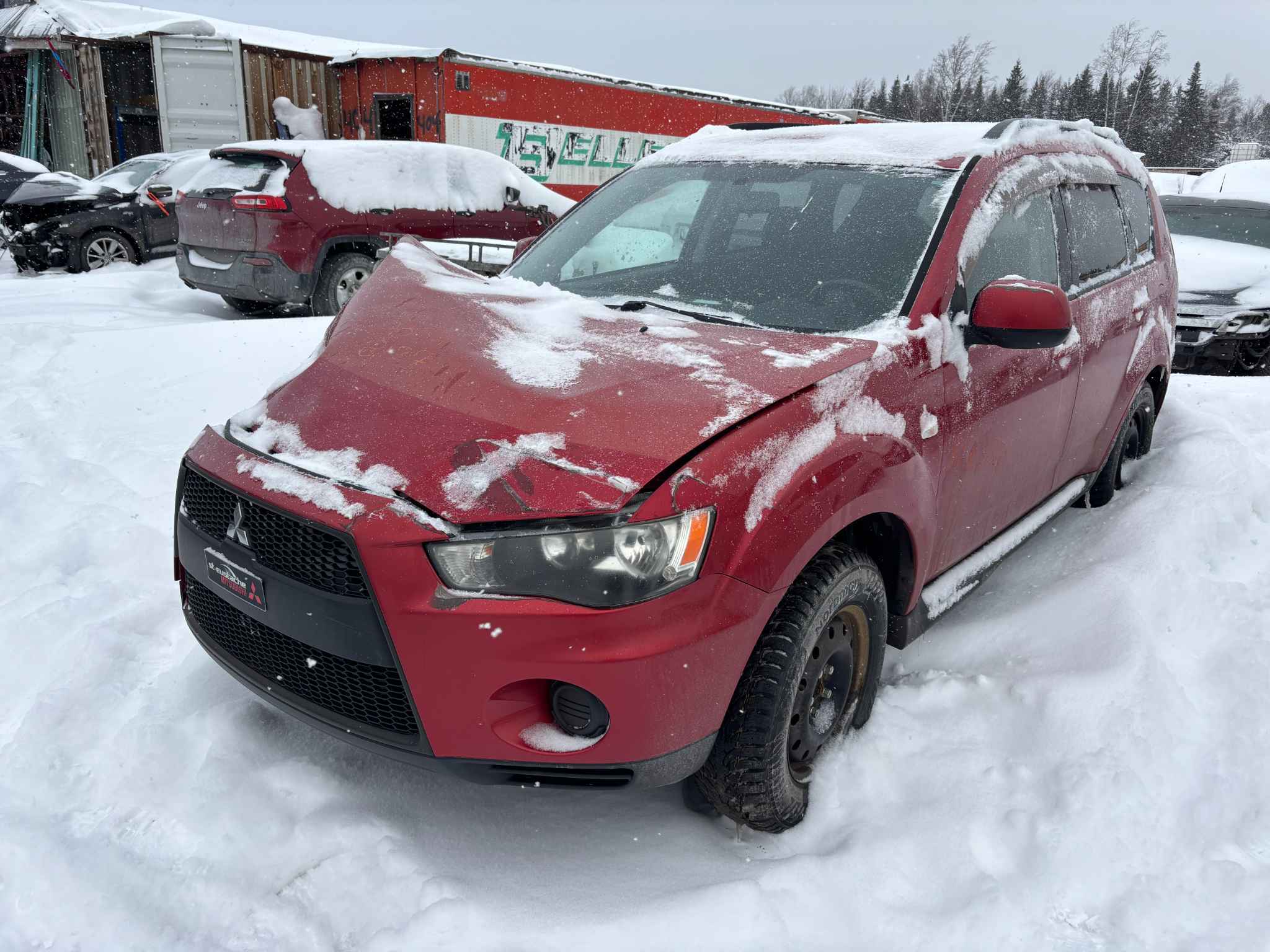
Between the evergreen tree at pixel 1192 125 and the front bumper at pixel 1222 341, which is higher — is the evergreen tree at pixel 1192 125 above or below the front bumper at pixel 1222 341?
above

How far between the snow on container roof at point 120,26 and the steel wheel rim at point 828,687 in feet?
55.1

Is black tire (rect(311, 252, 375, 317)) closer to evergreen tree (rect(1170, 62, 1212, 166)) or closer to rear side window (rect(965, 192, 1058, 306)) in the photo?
rear side window (rect(965, 192, 1058, 306))

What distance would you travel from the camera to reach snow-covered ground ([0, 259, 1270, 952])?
2.07 metres

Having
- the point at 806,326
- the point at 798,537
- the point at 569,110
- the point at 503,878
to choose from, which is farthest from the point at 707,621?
the point at 569,110

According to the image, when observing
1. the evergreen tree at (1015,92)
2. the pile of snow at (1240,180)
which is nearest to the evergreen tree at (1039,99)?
the evergreen tree at (1015,92)

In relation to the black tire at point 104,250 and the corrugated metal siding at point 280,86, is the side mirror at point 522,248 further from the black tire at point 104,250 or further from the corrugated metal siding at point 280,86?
the corrugated metal siding at point 280,86

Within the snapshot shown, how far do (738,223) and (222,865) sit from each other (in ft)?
7.92

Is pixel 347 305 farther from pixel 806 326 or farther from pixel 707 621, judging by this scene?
pixel 707 621

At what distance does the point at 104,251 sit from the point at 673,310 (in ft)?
33.4

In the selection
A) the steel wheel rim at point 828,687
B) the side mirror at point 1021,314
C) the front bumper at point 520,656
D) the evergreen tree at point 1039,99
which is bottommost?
the steel wheel rim at point 828,687

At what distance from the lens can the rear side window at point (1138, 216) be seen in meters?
4.17

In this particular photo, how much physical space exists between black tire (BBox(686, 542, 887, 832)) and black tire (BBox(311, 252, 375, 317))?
648cm

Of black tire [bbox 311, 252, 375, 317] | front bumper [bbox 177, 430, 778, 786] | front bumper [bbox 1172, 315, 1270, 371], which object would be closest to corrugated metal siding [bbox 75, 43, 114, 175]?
black tire [bbox 311, 252, 375, 317]

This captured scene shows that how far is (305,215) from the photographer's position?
306 inches
